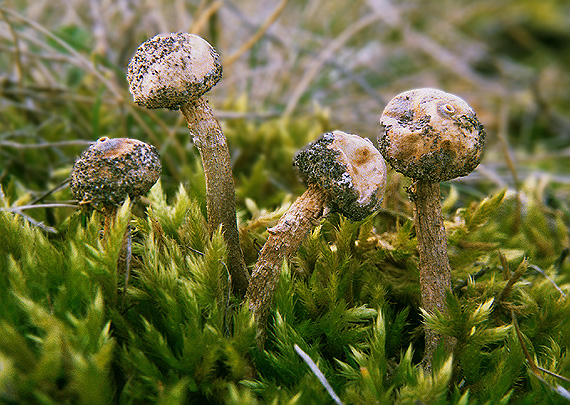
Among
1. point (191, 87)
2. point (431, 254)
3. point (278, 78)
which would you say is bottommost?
point (278, 78)

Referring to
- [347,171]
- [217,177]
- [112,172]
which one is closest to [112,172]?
[112,172]

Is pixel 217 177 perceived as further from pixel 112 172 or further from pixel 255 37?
pixel 255 37

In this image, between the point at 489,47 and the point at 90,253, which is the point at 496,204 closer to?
the point at 90,253

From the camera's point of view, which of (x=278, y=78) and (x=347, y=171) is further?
(x=278, y=78)

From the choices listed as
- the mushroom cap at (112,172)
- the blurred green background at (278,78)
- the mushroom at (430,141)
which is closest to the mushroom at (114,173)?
the mushroom cap at (112,172)

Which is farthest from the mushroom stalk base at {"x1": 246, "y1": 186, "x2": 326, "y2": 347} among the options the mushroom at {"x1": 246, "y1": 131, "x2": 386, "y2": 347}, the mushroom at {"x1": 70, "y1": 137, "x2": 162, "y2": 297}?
the mushroom at {"x1": 70, "y1": 137, "x2": 162, "y2": 297}

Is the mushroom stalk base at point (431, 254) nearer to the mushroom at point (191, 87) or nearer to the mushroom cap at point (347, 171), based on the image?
the mushroom cap at point (347, 171)

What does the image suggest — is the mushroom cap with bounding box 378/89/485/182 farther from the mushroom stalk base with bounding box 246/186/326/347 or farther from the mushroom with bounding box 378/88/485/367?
the mushroom stalk base with bounding box 246/186/326/347

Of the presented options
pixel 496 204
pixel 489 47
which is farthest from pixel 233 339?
pixel 489 47
